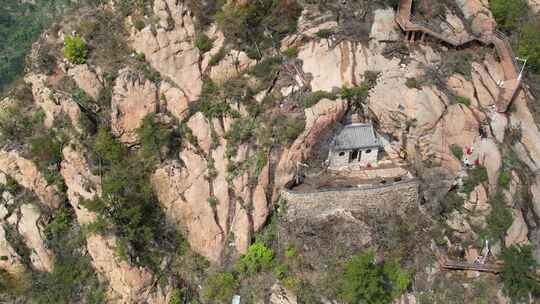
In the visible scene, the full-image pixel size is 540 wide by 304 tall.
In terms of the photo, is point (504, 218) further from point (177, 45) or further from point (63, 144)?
point (63, 144)

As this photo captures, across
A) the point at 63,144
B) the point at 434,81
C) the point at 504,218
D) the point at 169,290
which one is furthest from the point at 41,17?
the point at 504,218

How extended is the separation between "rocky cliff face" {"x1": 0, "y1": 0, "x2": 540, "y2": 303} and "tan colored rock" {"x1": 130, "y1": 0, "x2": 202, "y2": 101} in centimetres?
8

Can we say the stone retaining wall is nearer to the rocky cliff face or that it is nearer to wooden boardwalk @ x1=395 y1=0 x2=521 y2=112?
the rocky cliff face

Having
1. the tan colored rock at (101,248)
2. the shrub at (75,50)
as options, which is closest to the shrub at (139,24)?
the shrub at (75,50)

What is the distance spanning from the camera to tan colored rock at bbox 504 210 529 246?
31328 millimetres

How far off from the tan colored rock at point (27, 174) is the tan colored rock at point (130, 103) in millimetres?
6614

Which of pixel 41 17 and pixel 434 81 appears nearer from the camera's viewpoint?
pixel 434 81

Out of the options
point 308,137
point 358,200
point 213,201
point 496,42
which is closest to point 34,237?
point 213,201

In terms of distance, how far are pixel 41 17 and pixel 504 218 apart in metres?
109

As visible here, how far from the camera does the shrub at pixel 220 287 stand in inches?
1234

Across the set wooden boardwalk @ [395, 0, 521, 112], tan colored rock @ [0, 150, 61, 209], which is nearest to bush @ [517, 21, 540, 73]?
wooden boardwalk @ [395, 0, 521, 112]

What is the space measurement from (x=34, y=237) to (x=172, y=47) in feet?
59.7

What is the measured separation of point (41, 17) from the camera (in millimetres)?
102062

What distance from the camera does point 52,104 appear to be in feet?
106
